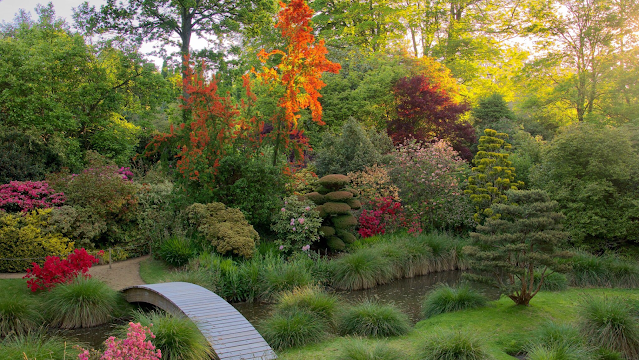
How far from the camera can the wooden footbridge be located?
5.70 m

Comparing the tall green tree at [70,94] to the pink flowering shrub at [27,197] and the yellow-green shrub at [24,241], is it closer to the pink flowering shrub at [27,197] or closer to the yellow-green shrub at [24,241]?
the pink flowering shrub at [27,197]

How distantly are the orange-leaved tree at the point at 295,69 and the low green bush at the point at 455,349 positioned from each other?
769 cm

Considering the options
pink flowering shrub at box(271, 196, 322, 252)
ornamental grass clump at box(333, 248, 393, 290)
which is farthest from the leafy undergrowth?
pink flowering shrub at box(271, 196, 322, 252)

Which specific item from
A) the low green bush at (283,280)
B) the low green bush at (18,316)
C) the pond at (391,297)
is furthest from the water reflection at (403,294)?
the low green bush at (18,316)

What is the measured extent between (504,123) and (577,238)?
9.77 meters

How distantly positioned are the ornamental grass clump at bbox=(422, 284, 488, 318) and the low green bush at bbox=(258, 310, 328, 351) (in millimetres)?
2230

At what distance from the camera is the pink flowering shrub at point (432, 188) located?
1313 cm

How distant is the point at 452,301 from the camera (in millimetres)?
7887

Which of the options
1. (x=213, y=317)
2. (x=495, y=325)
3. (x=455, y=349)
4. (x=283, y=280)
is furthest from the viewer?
(x=283, y=280)

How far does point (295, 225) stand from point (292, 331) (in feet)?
15.5

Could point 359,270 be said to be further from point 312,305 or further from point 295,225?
point 312,305

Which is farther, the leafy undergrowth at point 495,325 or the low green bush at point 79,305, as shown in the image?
the low green bush at point 79,305

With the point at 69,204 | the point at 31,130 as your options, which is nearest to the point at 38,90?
the point at 31,130

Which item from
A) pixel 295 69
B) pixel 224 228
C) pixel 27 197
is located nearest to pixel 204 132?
pixel 224 228
